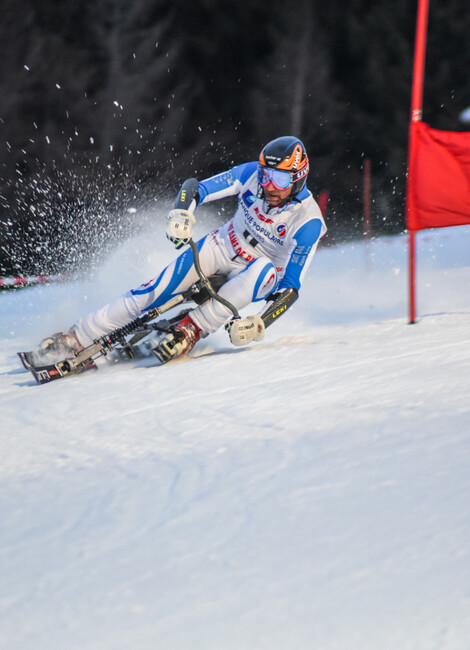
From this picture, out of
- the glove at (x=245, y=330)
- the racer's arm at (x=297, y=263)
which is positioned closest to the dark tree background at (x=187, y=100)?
the racer's arm at (x=297, y=263)

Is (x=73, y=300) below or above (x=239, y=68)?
below

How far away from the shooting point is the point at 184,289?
4750mm

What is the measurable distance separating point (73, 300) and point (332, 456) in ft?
13.8

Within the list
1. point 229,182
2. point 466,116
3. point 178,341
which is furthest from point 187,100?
point 178,341

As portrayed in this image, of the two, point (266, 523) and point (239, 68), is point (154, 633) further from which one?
point (239, 68)

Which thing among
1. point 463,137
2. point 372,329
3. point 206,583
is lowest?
point 372,329

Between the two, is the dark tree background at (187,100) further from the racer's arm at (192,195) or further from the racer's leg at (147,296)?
the racer's leg at (147,296)

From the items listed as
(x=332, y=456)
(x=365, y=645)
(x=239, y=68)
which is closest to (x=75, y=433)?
(x=332, y=456)

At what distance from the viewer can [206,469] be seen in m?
2.54

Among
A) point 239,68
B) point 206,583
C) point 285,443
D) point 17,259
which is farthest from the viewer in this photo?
point 239,68

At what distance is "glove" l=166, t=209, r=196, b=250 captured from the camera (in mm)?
4395

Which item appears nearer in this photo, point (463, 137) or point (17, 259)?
point (463, 137)

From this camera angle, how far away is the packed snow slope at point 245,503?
169 cm

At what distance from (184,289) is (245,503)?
2.65 metres
